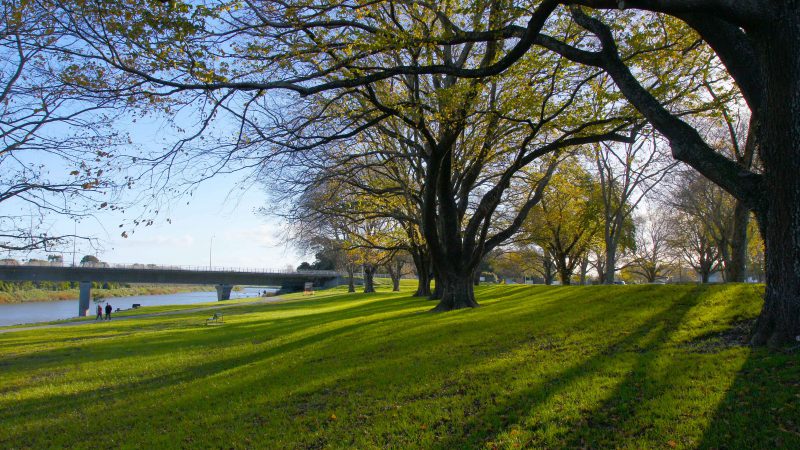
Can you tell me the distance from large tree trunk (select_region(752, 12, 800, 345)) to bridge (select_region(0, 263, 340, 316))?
49.6m

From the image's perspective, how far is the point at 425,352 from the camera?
9969 mm

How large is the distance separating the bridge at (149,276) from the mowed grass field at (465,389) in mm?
41211

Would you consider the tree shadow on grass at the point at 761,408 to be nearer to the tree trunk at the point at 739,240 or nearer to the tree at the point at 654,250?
the tree trunk at the point at 739,240

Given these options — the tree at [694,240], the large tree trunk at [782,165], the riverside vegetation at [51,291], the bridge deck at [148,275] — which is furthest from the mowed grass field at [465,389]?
the riverside vegetation at [51,291]

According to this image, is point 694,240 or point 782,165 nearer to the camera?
point 782,165

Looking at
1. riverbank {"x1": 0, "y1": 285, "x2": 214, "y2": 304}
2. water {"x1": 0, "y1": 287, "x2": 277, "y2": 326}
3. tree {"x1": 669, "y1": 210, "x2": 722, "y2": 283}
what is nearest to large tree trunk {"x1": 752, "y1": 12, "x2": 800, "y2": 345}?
tree {"x1": 669, "y1": 210, "x2": 722, "y2": 283}

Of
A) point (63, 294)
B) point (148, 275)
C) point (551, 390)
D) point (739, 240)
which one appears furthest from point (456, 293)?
point (63, 294)

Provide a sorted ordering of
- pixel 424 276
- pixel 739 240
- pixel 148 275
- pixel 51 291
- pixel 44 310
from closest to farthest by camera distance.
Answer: pixel 739 240 → pixel 424 276 → pixel 44 310 → pixel 148 275 → pixel 51 291

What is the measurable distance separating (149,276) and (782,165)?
65.1 metres

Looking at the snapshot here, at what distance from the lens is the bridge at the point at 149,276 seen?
51.3 m

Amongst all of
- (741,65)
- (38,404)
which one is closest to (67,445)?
(38,404)

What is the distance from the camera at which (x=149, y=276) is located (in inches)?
2398

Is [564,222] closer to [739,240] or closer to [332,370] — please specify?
[739,240]

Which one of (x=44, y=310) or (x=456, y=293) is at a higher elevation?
(x=456, y=293)
